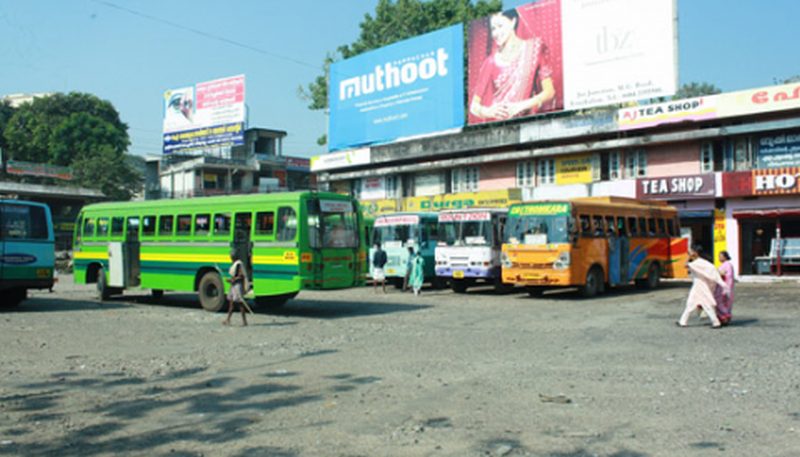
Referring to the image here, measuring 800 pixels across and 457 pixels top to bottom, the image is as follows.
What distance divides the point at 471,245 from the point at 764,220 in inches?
554

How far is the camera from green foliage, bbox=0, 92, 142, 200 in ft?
192

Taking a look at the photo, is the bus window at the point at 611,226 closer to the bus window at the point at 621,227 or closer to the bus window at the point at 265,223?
the bus window at the point at 621,227

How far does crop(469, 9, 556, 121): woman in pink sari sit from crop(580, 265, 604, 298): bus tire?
13.6 meters

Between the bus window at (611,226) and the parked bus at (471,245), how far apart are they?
3.11 m

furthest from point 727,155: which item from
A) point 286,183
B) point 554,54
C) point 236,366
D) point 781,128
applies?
point 286,183

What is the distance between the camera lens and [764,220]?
27.7 m

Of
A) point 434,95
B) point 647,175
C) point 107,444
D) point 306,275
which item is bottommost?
point 107,444

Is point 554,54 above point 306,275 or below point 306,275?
above

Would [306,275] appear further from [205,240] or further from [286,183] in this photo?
[286,183]

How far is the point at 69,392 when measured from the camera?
24.1ft

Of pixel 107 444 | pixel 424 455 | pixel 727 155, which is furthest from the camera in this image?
pixel 727 155

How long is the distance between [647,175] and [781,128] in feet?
A: 18.8

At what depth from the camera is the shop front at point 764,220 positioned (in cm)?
2600

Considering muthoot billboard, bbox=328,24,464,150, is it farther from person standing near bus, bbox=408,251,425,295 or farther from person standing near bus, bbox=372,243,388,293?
person standing near bus, bbox=408,251,425,295
